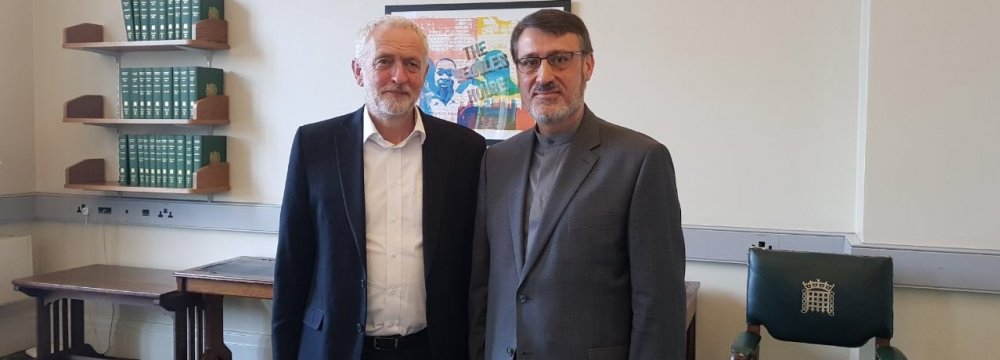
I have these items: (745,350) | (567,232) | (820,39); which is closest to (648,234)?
(567,232)

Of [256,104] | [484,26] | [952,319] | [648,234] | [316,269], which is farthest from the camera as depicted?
[256,104]

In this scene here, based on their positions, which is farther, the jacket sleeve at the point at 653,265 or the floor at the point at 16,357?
the floor at the point at 16,357

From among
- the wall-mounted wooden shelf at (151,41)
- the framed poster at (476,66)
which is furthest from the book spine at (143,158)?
the framed poster at (476,66)

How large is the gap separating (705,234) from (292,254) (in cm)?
178

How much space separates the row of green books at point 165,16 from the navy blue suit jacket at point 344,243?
2.09 meters

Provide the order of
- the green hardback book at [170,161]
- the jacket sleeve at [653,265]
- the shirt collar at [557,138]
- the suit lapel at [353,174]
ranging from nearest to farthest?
1. the jacket sleeve at [653,265]
2. the shirt collar at [557,138]
3. the suit lapel at [353,174]
4. the green hardback book at [170,161]

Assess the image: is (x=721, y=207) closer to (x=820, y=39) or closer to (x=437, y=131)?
(x=820, y=39)

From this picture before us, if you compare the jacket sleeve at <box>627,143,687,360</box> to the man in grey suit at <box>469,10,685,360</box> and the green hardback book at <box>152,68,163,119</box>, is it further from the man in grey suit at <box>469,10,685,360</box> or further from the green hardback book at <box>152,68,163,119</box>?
the green hardback book at <box>152,68,163,119</box>

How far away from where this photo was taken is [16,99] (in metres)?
4.05

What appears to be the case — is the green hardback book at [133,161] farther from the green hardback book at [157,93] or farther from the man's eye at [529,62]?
the man's eye at [529,62]

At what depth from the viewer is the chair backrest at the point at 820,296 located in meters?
2.51

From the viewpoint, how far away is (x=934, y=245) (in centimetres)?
258

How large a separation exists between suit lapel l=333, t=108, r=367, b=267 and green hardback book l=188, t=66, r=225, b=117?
207 cm

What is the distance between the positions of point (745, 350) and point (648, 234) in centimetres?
117
